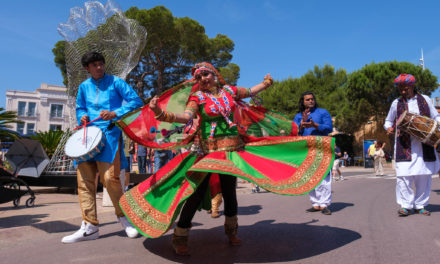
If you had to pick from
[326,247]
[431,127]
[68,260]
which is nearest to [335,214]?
[431,127]

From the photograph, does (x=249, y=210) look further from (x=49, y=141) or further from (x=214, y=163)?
(x=49, y=141)

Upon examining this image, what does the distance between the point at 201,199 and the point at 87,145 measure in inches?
54.9

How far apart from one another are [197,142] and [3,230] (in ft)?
8.54

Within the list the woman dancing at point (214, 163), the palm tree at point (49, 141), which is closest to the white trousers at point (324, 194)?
the woman dancing at point (214, 163)

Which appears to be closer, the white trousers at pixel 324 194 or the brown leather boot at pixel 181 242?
the brown leather boot at pixel 181 242

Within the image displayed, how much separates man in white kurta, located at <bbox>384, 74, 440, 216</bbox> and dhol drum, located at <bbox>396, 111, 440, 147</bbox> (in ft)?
0.46

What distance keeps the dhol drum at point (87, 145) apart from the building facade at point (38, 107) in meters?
62.9

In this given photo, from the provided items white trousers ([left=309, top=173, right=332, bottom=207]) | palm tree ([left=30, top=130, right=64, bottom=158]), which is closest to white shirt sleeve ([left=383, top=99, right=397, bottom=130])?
white trousers ([left=309, top=173, right=332, bottom=207])

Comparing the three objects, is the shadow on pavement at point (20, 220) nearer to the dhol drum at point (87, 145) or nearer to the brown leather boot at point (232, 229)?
the dhol drum at point (87, 145)

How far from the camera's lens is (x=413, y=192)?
514cm

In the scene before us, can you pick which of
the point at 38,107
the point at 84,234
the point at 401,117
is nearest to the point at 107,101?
the point at 84,234

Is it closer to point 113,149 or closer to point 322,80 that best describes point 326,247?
point 113,149

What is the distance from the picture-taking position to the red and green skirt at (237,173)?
2.89m

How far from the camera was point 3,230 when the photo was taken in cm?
407
